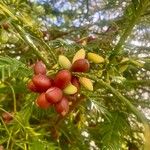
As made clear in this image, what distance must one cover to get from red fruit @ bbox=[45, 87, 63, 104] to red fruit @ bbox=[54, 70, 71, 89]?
0.04 ft

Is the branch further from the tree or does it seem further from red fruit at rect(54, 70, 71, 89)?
red fruit at rect(54, 70, 71, 89)

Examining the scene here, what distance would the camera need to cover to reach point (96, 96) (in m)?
1.41

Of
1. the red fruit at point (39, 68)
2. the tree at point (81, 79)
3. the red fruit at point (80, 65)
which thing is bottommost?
the tree at point (81, 79)

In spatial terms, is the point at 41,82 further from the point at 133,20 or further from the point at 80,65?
the point at 133,20

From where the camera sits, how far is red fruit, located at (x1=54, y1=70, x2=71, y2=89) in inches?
42.4

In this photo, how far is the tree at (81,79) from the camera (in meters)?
1.19

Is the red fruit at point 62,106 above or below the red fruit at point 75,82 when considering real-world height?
below

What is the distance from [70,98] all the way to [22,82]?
0.39 meters

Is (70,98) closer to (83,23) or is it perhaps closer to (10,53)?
(10,53)

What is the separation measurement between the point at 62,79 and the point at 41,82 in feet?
0.16

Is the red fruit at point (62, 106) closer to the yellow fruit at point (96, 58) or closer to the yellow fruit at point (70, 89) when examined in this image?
the yellow fruit at point (70, 89)

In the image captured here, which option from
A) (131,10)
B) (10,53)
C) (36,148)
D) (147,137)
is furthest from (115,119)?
(147,137)

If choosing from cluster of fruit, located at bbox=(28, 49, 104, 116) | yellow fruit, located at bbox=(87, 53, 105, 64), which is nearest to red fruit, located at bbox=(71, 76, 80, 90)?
cluster of fruit, located at bbox=(28, 49, 104, 116)

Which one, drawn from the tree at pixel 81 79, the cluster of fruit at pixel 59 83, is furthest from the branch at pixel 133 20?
the cluster of fruit at pixel 59 83
